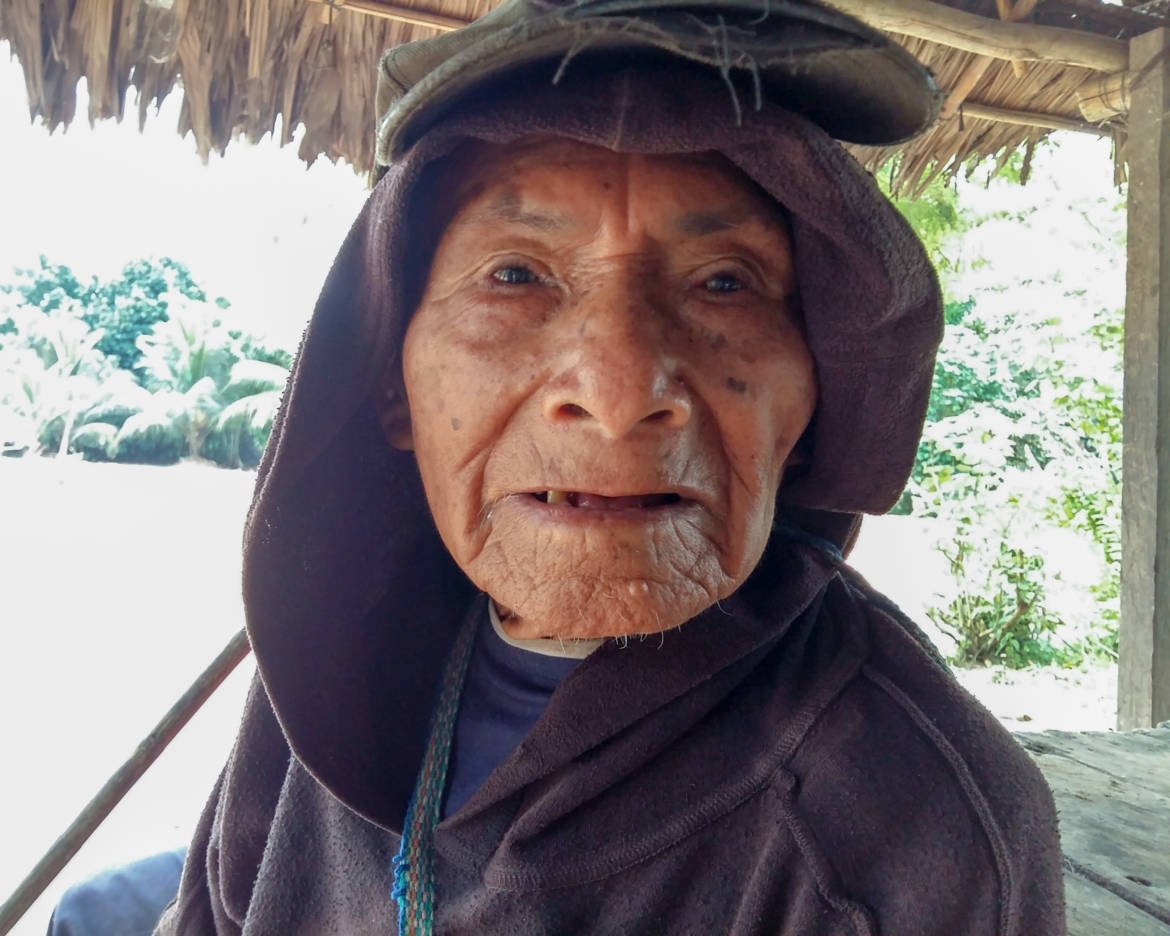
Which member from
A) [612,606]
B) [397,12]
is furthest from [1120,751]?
[397,12]

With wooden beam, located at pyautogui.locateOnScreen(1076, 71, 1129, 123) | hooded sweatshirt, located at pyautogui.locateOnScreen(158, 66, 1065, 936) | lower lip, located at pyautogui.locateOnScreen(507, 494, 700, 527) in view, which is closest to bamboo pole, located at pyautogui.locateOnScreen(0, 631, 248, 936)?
hooded sweatshirt, located at pyautogui.locateOnScreen(158, 66, 1065, 936)

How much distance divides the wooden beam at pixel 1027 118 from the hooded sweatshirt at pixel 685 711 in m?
2.56

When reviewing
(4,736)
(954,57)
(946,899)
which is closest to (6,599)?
(4,736)

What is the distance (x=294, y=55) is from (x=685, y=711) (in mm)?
2543

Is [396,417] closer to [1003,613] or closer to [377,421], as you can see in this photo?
[377,421]

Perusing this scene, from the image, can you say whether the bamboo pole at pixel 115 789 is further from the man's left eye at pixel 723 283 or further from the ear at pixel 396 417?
the man's left eye at pixel 723 283

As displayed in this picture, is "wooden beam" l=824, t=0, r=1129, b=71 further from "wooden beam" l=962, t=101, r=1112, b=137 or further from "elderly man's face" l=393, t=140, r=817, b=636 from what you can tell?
"elderly man's face" l=393, t=140, r=817, b=636

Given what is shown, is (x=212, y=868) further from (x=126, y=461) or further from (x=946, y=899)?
(x=126, y=461)

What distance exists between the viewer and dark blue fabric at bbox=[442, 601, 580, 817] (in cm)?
113

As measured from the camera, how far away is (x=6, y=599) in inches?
355

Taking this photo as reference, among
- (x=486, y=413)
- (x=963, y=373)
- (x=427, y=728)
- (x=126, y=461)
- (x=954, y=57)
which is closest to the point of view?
(x=486, y=413)

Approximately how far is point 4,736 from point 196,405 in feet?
47.0

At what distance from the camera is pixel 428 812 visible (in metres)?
1.09

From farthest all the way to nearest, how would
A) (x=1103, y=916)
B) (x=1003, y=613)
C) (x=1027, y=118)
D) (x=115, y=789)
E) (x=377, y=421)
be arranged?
1. (x=1003, y=613)
2. (x=1027, y=118)
3. (x=115, y=789)
4. (x=1103, y=916)
5. (x=377, y=421)
